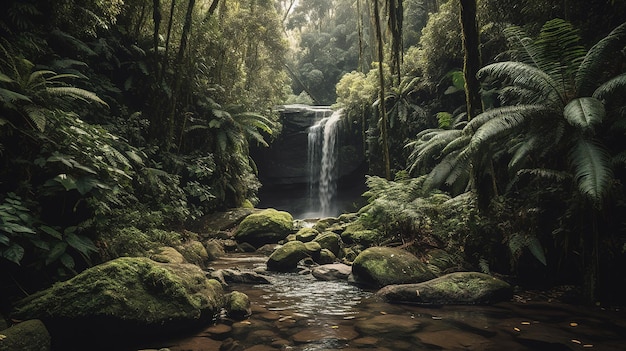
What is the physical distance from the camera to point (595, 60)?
4688 millimetres

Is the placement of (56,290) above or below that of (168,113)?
below

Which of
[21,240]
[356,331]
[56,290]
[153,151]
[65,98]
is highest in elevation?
[65,98]

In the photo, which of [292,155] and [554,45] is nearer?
[554,45]

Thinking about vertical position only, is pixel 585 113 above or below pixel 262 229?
above

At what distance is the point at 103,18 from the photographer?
737 cm

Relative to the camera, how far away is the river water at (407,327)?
3.47 m

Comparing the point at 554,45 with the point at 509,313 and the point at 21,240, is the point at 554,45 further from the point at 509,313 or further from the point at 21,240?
the point at 21,240

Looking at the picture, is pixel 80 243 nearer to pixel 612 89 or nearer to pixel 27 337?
pixel 27 337

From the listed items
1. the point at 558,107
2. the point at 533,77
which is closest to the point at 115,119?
the point at 533,77

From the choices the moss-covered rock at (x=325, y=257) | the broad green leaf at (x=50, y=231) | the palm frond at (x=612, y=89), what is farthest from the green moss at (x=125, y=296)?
the palm frond at (x=612, y=89)

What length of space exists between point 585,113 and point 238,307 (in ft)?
15.3

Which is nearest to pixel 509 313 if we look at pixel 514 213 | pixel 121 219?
pixel 514 213

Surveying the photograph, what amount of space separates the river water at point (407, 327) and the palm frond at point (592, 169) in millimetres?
1379

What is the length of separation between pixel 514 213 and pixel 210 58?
30.6 ft
